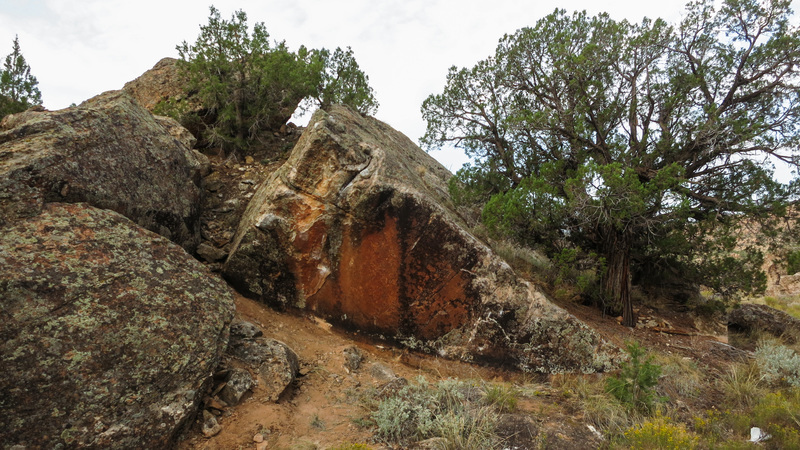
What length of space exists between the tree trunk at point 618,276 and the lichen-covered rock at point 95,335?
7.19m

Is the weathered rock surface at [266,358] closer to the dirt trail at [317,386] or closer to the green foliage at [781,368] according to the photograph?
the dirt trail at [317,386]

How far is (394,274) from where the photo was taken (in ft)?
18.5

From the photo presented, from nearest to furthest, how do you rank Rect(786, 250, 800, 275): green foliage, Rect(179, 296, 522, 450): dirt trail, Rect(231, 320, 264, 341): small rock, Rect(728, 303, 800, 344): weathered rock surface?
Rect(179, 296, 522, 450): dirt trail < Rect(231, 320, 264, 341): small rock < Rect(786, 250, 800, 275): green foliage < Rect(728, 303, 800, 344): weathered rock surface

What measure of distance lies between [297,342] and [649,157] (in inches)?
280

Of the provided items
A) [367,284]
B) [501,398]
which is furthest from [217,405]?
[501,398]

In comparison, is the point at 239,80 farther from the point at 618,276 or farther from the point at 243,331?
the point at 618,276

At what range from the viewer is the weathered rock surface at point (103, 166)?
389 centimetres

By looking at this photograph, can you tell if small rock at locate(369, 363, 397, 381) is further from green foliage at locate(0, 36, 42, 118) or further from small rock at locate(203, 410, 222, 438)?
green foliage at locate(0, 36, 42, 118)

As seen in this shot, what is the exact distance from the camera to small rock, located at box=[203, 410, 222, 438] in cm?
350

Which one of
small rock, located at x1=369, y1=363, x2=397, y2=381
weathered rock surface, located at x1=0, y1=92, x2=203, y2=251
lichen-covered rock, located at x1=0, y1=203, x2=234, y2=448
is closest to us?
lichen-covered rock, located at x1=0, y1=203, x2=234, y2=448

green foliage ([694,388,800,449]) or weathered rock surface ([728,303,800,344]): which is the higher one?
weathered rock surface ([728,303,800,344])

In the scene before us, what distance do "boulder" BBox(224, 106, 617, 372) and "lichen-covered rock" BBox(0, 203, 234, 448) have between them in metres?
1.67

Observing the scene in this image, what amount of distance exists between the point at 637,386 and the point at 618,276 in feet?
13.6

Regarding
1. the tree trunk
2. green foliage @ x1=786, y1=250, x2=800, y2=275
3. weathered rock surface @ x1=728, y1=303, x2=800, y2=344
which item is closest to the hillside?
the tree trunk
